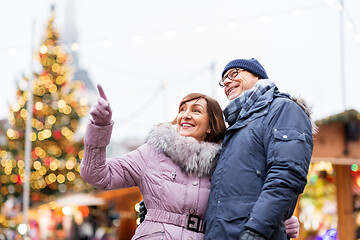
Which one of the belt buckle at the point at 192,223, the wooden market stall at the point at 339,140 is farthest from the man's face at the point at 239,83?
the wooden market stall at the point at 339,140

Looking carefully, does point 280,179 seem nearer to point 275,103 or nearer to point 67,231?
point 275,103

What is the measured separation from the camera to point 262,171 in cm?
221

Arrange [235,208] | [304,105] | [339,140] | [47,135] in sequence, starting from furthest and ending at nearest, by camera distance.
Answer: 1. [47,135]
2. [339,140]
3. [304,105]
4. [235,208]

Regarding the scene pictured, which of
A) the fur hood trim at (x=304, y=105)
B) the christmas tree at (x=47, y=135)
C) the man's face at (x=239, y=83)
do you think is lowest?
the christmas tree at (x=47, y=135)

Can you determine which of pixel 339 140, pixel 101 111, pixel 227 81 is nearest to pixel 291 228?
pixel 227 81

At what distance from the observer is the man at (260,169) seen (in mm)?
2039

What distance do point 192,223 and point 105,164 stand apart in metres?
0.55

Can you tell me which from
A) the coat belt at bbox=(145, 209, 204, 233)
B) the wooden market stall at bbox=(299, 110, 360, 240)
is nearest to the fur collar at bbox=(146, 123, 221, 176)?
the coat belt at bbox=(145, 209, 204, 233)

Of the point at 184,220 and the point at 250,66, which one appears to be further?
the point at 250,66

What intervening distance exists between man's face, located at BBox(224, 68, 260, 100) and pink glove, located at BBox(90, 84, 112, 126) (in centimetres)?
73

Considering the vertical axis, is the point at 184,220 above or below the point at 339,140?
above

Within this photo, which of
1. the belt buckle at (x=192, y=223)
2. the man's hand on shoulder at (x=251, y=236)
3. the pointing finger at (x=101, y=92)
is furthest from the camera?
the belt buckle at (x=192, y=223)

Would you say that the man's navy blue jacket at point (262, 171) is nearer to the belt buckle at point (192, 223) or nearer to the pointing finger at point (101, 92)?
the belt buckle at point (192, 223)

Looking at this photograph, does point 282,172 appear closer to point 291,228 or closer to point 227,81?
point 291,228
